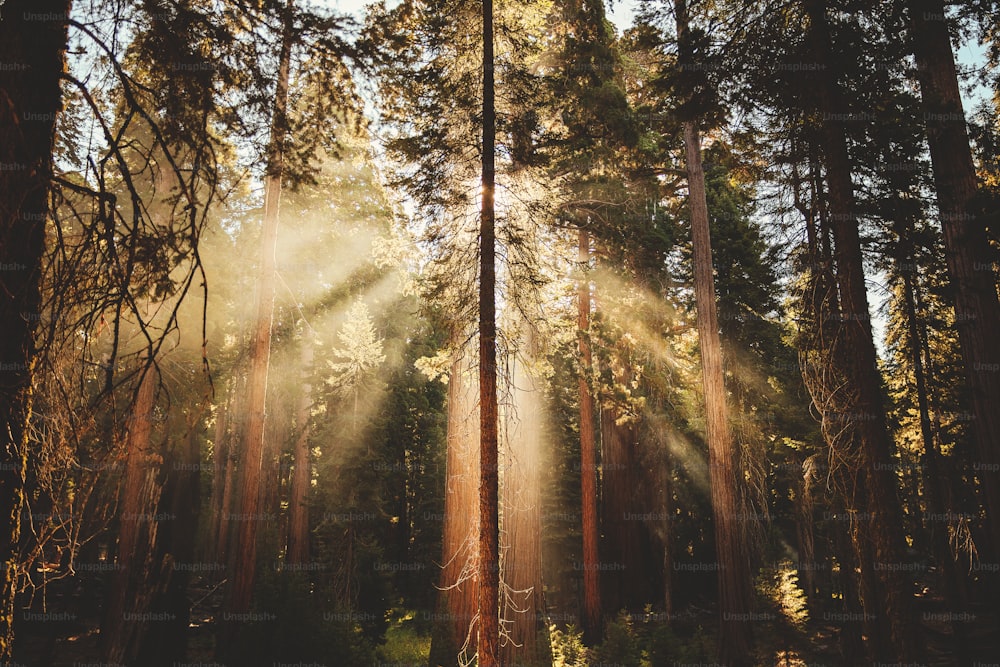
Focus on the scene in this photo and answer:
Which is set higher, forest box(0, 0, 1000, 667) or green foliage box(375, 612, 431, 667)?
forest box(0, 0, 1000, 667)

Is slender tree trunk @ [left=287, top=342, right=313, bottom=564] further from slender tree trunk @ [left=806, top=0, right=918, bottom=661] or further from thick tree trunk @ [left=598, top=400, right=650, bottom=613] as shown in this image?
slender tree trunk @ [left=806, top=0, right=918, bottom=661]

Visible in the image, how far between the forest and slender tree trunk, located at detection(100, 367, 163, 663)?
0.13 meters

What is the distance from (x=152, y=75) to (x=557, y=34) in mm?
10880

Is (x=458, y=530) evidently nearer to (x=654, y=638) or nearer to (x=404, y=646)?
(x=654, y=638)

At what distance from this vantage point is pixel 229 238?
61.6 ft

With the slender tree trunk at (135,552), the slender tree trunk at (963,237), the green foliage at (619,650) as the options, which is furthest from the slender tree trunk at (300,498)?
the slender tree trunk at (963,237)

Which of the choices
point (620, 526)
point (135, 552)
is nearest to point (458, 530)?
point (135, 552)

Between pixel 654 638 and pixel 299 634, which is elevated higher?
pixel 299 634

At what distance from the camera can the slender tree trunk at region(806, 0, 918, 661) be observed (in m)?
5.47

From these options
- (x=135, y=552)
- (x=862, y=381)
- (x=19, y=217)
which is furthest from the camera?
(x=135, y=552)

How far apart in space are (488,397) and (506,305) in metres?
1.90

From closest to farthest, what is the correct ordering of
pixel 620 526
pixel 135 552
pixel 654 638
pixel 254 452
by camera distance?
pixel 654 638 < pixel 254 452 < pixel 135 552 < pixel 620 526

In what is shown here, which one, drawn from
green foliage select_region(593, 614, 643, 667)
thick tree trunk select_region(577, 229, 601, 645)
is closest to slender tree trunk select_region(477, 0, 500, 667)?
green foliage select_region(593, 614, 643, 667)

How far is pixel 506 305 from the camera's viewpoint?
852 centimetres
